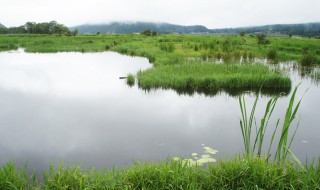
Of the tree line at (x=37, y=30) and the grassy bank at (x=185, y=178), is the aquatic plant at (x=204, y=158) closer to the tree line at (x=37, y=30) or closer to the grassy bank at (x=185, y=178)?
the grassy bank at (x=185, y=178)

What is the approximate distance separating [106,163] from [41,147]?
5.48 feet

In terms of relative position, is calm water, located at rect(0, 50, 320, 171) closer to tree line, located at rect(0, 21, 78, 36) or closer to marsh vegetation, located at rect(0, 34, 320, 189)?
marsh vegetation, located at rect(0, 34, 320, 189)

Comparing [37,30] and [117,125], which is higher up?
[37,30]

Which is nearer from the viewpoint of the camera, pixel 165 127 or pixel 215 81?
pixel 165 127

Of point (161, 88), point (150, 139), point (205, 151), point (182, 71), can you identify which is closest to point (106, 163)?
point (150, 139)

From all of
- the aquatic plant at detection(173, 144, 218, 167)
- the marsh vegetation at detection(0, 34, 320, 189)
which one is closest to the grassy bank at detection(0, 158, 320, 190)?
the marsh vegetation at detection(0, 34, 320, 189)

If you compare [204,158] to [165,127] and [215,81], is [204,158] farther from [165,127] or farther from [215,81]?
[215,81]

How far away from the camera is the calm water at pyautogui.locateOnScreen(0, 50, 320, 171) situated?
602cm

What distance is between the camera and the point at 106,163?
18.4 ft

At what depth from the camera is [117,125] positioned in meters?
7.71

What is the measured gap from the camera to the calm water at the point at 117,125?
6.02m

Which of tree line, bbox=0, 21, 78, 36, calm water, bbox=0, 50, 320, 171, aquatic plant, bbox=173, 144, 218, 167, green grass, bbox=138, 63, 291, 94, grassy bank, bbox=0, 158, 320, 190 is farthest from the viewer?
tree line, bbox=0, 21, 78, 36

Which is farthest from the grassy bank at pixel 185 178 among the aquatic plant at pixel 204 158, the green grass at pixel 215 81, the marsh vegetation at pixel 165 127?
the green grass at pixel 215 81

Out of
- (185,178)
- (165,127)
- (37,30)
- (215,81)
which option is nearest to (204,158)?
(185,178)
